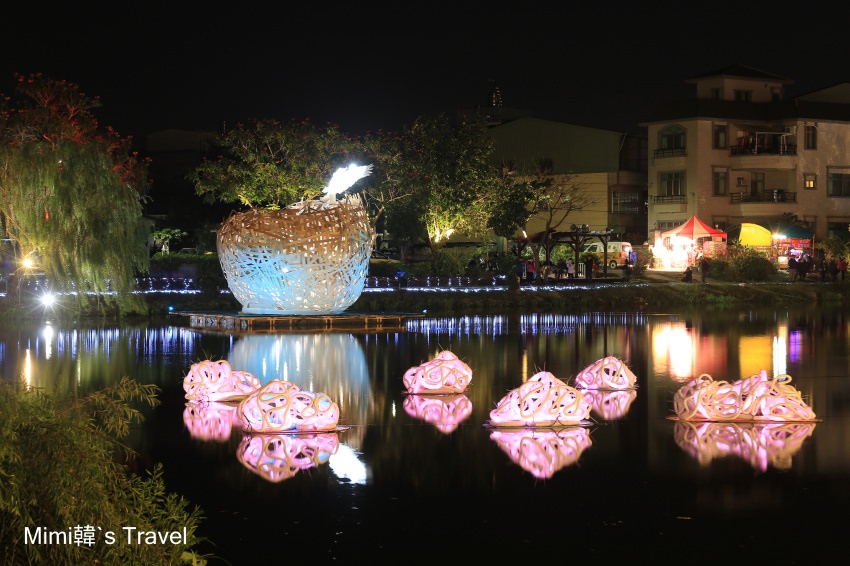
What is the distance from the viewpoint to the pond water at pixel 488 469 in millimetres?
8953

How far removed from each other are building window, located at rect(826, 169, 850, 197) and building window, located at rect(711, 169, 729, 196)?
5.57 m

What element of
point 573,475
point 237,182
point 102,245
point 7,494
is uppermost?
point 237,182

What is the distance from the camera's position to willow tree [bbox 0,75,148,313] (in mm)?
26828

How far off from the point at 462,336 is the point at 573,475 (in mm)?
14807

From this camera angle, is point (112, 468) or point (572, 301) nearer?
point (112, 468)

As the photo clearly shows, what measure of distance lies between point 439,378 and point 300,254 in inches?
410

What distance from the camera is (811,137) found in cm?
6256

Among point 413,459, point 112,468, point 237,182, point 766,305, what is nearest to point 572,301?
point 766,305

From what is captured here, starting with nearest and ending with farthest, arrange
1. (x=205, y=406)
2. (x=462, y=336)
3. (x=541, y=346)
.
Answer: (x=205, y=406)
(x=541, y=346)
(x=462, y=336)

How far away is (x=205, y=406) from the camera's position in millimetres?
15320

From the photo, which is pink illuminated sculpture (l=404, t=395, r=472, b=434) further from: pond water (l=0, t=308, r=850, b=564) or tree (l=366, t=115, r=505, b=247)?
tree (l=366, t=115, r=505, b=247)

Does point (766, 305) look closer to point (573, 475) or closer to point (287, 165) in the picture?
point (287, 165)

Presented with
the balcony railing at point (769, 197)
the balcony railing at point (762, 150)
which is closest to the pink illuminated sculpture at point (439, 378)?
the balcony railing at point (762, 150)

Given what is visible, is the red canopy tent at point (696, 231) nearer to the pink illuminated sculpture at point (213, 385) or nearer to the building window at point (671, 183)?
the building window at point (671, 183)
